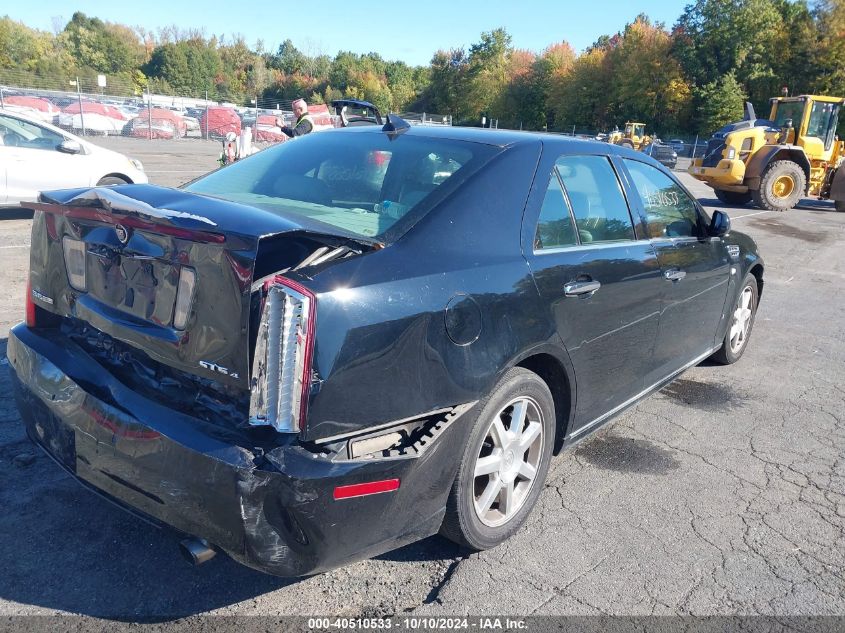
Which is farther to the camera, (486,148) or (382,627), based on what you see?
(486,148)

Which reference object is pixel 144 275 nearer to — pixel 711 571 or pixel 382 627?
pixel 382 627

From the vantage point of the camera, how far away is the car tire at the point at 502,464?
2.50 meters

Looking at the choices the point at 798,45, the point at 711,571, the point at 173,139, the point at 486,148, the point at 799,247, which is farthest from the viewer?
the point at 798,45

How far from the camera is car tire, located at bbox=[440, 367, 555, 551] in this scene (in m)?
2.50

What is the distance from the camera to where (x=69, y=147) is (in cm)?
921

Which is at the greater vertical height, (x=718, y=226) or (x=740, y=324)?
(x=718, y=226)

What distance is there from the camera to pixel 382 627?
2.31m

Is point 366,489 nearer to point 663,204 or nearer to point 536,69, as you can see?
point 663,204

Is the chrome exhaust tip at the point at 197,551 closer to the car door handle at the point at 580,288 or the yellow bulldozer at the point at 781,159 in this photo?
the car door handle at the point at 580,288

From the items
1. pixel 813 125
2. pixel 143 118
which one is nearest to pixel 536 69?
pixel 143 118

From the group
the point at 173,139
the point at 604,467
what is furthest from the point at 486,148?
the point at 173,139

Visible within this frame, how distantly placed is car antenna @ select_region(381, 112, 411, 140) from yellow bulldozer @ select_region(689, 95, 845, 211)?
14877mm

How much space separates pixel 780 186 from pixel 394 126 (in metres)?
16.4

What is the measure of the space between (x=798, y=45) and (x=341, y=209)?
6260 centimetres
